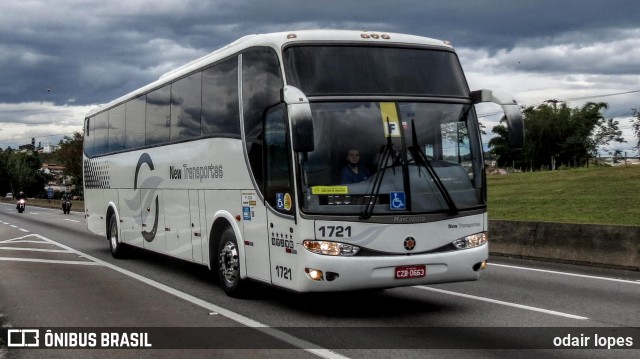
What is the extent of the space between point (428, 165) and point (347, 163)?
39.3 inches

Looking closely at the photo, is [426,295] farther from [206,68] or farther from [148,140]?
[148,140]

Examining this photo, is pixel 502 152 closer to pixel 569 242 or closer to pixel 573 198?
pixel 573 198

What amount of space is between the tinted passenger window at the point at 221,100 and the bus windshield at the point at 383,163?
6.93 feet

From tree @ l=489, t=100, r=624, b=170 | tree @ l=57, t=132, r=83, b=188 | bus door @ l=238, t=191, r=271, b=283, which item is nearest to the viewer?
bus door @ l=238, t=191, r=271, b=283

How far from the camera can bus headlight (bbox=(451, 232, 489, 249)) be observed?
29.6ft

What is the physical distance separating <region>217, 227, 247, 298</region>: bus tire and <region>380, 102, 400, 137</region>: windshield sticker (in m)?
2.96

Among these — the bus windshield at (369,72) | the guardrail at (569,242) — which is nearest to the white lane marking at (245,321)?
the bus windshield at (369,72)

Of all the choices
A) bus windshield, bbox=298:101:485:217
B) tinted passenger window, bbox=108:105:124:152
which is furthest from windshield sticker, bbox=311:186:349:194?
tinted passenger window, bbox=108:105:124:152

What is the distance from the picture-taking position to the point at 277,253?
919cm

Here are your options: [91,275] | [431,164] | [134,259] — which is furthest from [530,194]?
[431,164]

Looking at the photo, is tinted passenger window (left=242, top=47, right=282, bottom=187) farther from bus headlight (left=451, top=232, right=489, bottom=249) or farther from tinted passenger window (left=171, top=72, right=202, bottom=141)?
bus headlight (left=451, top=232, right=489, bottom=249)

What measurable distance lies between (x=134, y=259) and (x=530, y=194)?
22204mm

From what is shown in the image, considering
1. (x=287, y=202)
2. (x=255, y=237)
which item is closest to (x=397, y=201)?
(x=287, y=202)

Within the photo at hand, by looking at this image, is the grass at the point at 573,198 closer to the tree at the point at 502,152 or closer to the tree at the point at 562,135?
the tree at the point at 562,135
